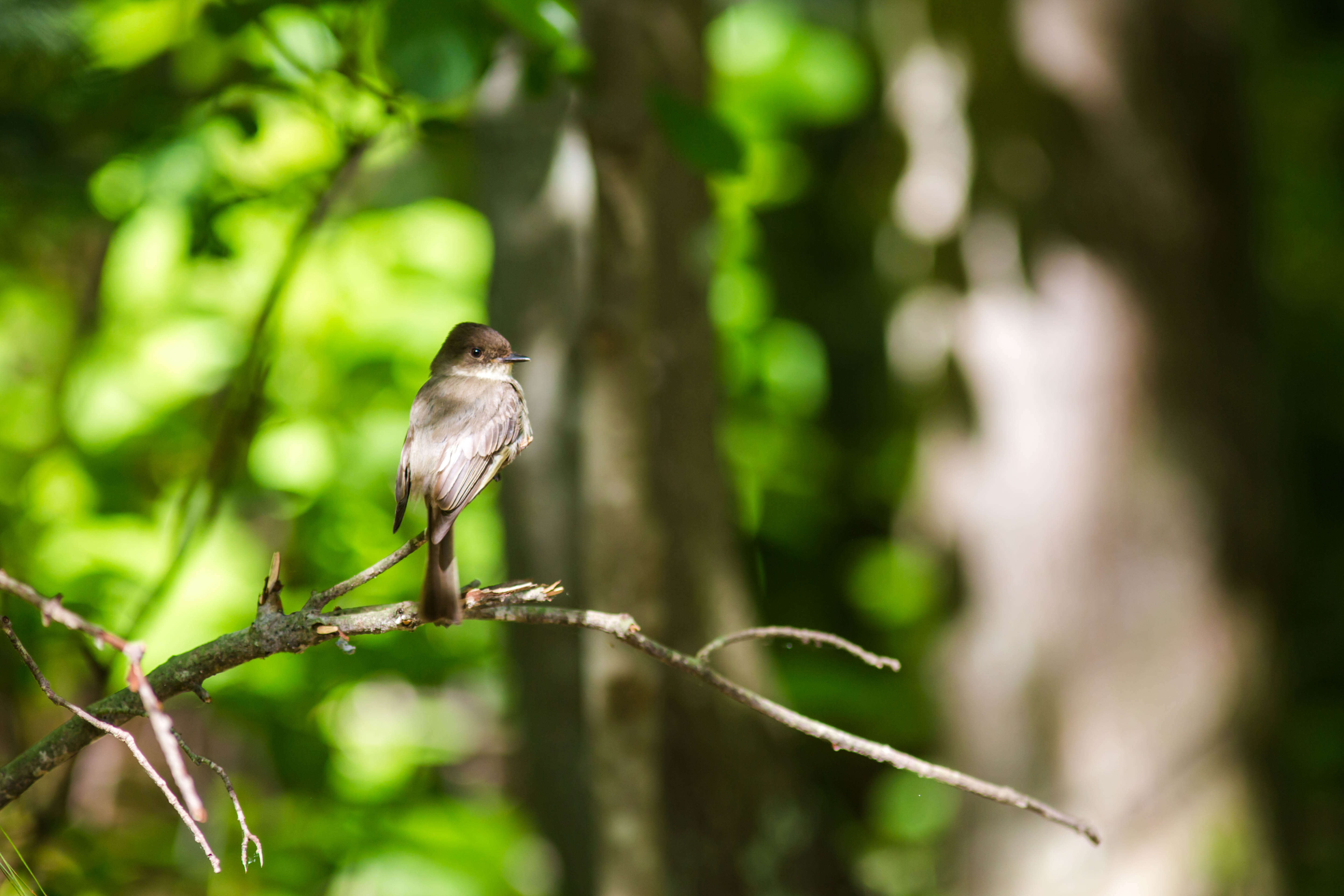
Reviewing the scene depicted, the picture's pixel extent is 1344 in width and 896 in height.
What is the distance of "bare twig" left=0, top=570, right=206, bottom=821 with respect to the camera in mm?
410

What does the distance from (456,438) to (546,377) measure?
5.77ft

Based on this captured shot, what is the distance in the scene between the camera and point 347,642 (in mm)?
626

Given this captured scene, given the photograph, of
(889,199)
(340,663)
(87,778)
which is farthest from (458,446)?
(889,199)

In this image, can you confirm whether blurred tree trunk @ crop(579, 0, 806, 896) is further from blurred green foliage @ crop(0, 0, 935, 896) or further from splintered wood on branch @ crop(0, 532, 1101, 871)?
splintered wood on branch @ crop(0, 532, 1101, 871)

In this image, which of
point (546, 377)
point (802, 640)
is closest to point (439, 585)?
point (802, 640)

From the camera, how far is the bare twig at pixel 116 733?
0.54 metres

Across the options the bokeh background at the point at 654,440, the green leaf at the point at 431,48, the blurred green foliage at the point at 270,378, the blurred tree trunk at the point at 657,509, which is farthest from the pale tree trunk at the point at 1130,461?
the green leaf at the point at 431,48

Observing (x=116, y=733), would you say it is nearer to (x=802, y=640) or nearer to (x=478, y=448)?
(x=478, y=448)

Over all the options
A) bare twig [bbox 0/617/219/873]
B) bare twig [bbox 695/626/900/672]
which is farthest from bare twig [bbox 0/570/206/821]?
bare twig [bbox 695/626/900/672]

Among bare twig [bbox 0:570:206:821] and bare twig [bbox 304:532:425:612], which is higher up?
bare twig [bbox 304:532:425:612]

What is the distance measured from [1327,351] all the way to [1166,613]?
2.99 m

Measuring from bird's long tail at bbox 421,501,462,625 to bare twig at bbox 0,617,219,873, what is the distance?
0.16m

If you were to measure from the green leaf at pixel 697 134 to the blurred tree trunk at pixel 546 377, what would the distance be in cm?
71

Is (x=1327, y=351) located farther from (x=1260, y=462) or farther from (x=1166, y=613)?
(x=1166, y=613)
